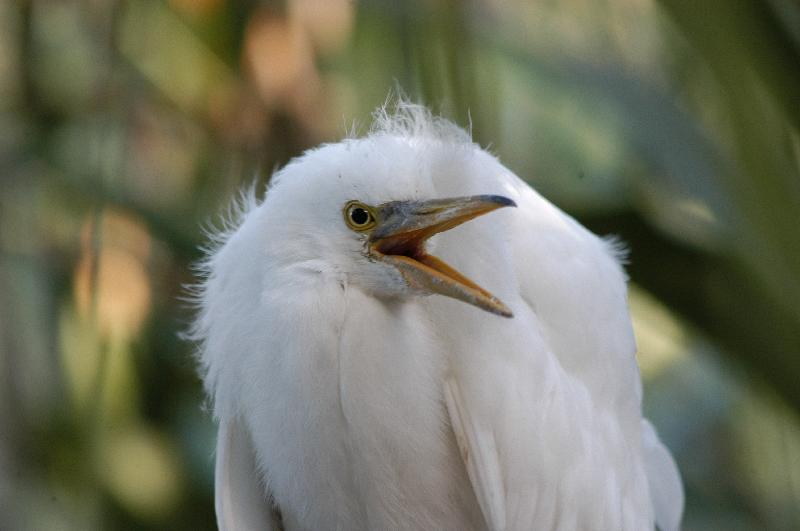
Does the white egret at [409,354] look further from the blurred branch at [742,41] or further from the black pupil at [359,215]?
the blurred branch at [742,41]

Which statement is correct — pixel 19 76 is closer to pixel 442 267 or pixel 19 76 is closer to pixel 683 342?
pixel 442 267

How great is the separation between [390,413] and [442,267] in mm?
191

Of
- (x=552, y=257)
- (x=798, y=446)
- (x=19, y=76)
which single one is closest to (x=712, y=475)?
(x=552, y=257)

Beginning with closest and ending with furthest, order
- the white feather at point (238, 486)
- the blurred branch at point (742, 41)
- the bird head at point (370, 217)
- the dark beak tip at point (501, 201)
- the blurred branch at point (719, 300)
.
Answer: the blurred branch at point (742, 41), the blurred branch at point (719, 300), the dark beak tip at point (501, 201), the bird head at point (370, 217), the white feather at point (238, 486)

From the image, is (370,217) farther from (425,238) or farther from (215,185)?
(215,185)

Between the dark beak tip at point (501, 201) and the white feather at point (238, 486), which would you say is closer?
the dark beak tip at point (501, 201)

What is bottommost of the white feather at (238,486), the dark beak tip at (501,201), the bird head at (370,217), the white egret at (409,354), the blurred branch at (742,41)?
the white feather at (238,486)

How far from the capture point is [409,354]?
40.7 inches

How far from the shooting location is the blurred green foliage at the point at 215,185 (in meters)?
0.98

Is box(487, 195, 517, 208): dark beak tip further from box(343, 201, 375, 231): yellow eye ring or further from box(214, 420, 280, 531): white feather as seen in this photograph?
box(214, 420, 280, 531): white feather

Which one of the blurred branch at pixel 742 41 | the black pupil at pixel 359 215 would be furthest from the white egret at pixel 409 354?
the blurred branch at pixel 742 41

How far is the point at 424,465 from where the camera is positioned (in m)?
1.08

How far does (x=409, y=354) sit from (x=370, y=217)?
0.17m

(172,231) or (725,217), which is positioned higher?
(725,217)
